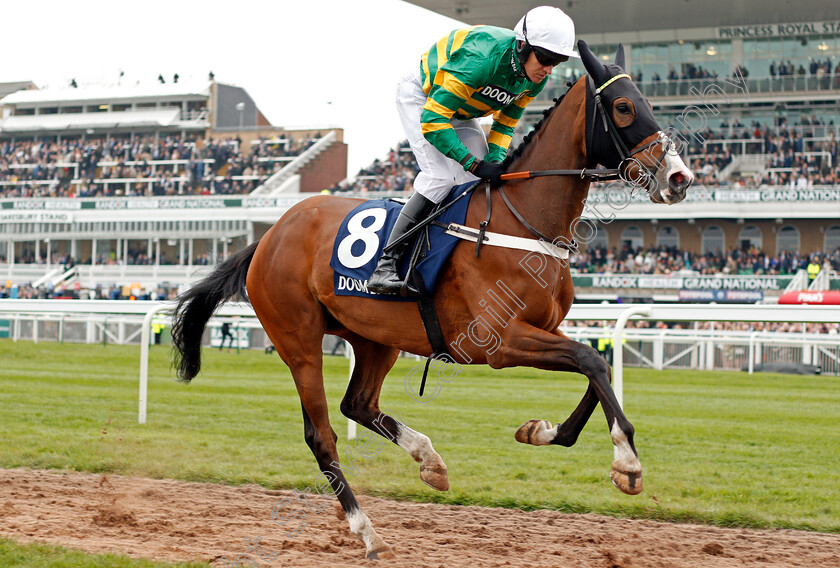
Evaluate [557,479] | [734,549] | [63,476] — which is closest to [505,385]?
[557,479]

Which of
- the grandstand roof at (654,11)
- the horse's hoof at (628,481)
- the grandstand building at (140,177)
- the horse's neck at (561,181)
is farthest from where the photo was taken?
the grandstand building at (140,177)

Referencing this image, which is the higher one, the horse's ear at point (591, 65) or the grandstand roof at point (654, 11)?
the grandstand roof at point (654, 11)

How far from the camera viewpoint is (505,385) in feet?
45.3

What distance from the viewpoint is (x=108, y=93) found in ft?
167

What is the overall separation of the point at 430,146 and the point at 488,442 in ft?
12.9

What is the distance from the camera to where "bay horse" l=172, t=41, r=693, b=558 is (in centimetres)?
365

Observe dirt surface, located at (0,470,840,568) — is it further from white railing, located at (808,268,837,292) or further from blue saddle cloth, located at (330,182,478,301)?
white railing, located at (808,268,837,292)

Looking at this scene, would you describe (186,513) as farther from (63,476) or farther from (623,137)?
(623,137)

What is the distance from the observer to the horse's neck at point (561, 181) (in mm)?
3920

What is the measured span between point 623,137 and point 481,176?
69cm

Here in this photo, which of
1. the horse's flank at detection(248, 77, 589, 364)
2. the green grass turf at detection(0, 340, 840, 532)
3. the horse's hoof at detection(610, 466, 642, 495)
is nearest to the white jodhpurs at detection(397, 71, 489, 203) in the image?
the horse's flank at detection(248, 77, 589, 364)

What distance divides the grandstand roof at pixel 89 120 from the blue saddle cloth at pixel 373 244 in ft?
148

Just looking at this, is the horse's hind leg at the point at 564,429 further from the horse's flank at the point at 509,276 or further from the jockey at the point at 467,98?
the jockey at the point at 467,98

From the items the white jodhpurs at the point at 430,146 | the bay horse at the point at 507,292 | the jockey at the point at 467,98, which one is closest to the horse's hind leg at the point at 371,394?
the bay horse at the point at 507,292
